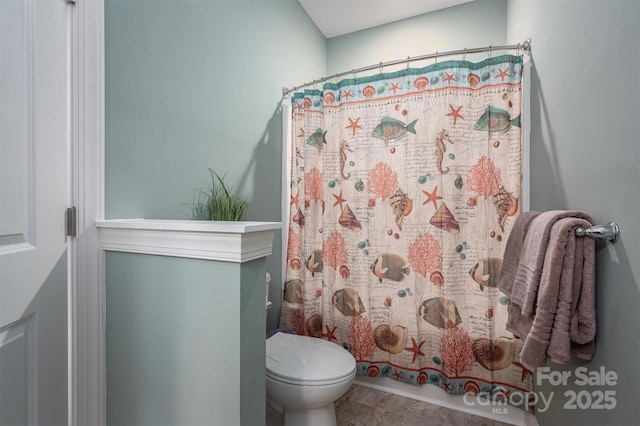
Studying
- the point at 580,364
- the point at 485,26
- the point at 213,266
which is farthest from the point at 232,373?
the point at 485,26

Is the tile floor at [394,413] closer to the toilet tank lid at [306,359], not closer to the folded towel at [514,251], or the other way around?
the toilet tank lid at [306,359]

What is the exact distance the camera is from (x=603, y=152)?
33.5 inches

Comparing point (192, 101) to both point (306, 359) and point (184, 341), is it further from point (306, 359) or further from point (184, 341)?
point (306, 359)

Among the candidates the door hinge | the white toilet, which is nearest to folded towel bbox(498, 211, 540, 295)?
the white toilet

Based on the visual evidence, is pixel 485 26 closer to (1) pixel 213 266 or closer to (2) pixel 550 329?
(2) pixel 550 329

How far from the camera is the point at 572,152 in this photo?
109 cm

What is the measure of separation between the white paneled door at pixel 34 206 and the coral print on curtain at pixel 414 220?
1.29 m

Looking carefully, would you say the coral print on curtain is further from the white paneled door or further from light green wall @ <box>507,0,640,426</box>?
the white paneled door

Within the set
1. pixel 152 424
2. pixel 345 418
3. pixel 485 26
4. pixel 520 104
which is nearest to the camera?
pixel 152 424

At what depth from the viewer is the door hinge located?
0.95 metres

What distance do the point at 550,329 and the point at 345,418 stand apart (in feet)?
4.04

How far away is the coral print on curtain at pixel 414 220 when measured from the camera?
5.26 feet

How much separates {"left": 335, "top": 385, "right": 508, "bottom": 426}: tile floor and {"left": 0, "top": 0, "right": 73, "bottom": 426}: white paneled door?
4.39ft

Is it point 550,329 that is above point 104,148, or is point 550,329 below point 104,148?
below
